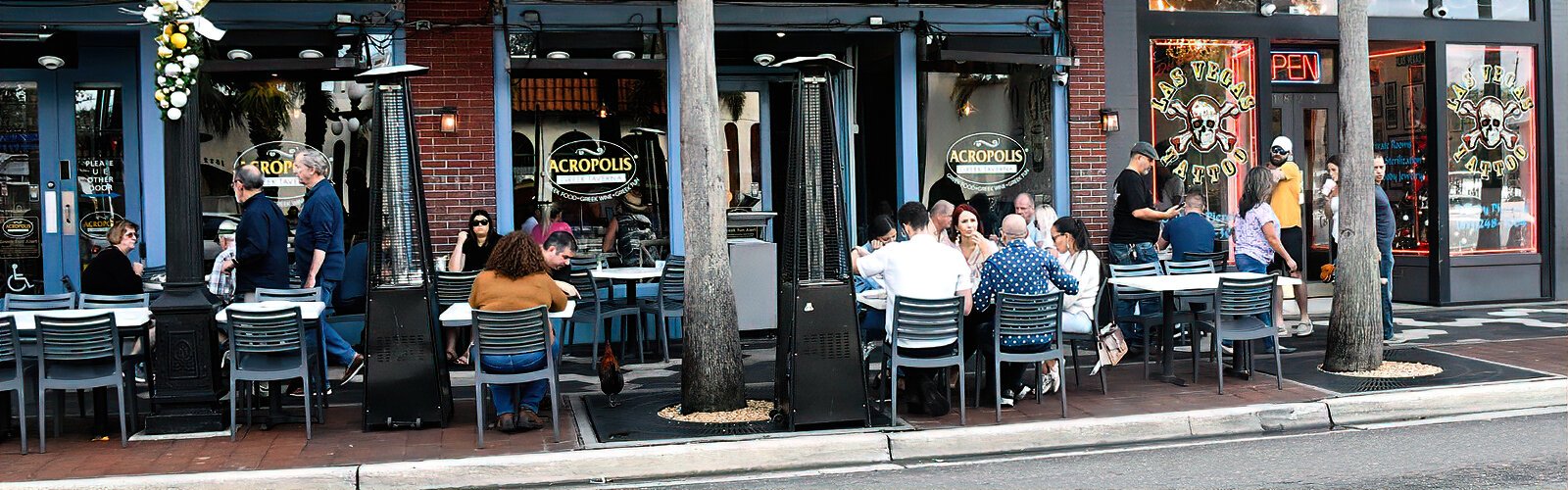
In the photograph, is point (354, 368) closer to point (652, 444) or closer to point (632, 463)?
point (652, 444)

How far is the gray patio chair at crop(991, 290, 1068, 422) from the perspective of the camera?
27.1 ft

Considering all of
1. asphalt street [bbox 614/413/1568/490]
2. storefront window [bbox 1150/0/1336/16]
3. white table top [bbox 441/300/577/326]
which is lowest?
asphalt street [bbox 614/413/1568/490]

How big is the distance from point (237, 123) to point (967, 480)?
800 cm

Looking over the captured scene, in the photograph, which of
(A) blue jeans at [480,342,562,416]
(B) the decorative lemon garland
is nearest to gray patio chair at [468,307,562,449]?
(A) blue jeans at [480,342,562,416]

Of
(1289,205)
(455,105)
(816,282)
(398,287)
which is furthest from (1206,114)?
(398,287)

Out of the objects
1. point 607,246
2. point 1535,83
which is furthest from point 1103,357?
point 1535,83

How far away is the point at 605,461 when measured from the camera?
7.13m

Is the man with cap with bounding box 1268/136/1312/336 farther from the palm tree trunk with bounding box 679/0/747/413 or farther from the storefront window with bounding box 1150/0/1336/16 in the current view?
the palm tree trunk with bounding box 679/0/747/413

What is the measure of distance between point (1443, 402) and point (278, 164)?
9.57 meters

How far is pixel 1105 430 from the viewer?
7898 mm

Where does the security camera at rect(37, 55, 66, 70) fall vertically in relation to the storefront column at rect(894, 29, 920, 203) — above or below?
above

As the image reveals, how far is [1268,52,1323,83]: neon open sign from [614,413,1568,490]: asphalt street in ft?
23.9

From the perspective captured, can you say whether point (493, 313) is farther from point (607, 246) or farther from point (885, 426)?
point (607, 246)

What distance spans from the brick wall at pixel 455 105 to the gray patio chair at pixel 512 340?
4.39 metres
